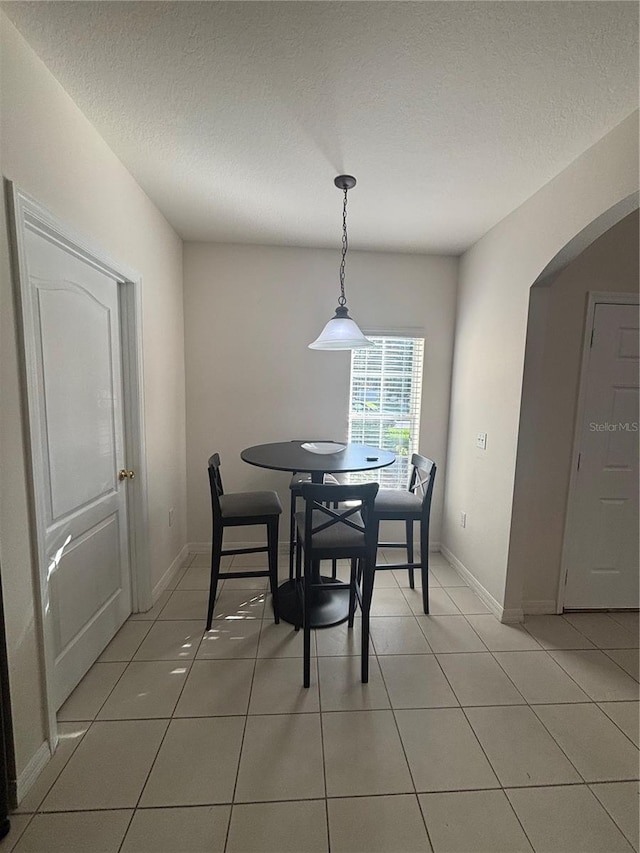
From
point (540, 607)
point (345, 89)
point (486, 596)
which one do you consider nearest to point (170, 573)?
point (486, 596)

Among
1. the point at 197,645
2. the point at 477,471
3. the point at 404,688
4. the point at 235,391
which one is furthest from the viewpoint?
the point at 235,391

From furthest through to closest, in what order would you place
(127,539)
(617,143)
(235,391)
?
(235,391), (127,539), (617,143)

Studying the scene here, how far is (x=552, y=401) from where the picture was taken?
2.29m

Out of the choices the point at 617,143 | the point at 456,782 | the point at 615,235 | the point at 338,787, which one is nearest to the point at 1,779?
the point at 338,787

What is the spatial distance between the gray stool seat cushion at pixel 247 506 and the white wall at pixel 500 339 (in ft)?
4.81

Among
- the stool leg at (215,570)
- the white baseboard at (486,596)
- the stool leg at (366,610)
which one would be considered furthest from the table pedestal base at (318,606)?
the white baseboard at (486,596)

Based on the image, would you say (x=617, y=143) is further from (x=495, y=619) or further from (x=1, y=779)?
(x=1, y=779)

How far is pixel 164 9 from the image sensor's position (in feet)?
3.63

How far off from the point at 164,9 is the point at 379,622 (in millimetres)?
2860

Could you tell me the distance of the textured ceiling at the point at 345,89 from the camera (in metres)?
1.12

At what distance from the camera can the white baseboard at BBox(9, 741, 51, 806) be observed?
1.25 metres

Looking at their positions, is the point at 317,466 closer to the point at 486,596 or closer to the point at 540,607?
the point at 486,596

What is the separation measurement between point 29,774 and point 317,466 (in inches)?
64.6

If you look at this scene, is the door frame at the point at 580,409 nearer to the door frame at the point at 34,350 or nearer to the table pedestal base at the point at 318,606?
the table pedestal base at the point at 318,606
